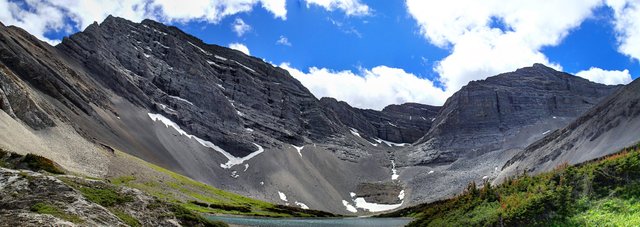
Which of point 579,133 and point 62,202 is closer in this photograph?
point 62,202

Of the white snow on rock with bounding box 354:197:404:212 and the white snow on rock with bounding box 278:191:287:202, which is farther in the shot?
the white snow on rock with bounding box 354:197:404:212

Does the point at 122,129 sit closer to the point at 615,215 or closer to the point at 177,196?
the point at 177,196

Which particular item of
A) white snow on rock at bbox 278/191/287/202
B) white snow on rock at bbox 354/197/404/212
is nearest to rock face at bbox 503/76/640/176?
white snow on rock at bbox 354/197/404/212

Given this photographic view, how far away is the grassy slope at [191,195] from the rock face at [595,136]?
225 ft

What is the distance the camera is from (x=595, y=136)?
127m

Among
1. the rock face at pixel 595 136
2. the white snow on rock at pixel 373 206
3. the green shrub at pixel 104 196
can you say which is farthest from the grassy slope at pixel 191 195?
the green shrub at pixel 104 196

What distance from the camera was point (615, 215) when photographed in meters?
20.5

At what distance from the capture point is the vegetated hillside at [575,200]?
20906mm

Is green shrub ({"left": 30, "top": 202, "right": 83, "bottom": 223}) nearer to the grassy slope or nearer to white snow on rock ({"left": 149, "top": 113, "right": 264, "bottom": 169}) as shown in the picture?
the grassy slope

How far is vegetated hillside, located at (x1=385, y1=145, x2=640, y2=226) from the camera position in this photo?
20.9 metres

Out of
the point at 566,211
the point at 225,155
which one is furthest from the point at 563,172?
the point at 225,155

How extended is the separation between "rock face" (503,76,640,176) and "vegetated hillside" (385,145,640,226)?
300 feet

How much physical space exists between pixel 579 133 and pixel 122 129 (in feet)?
458

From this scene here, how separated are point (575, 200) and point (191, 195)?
342 feet
